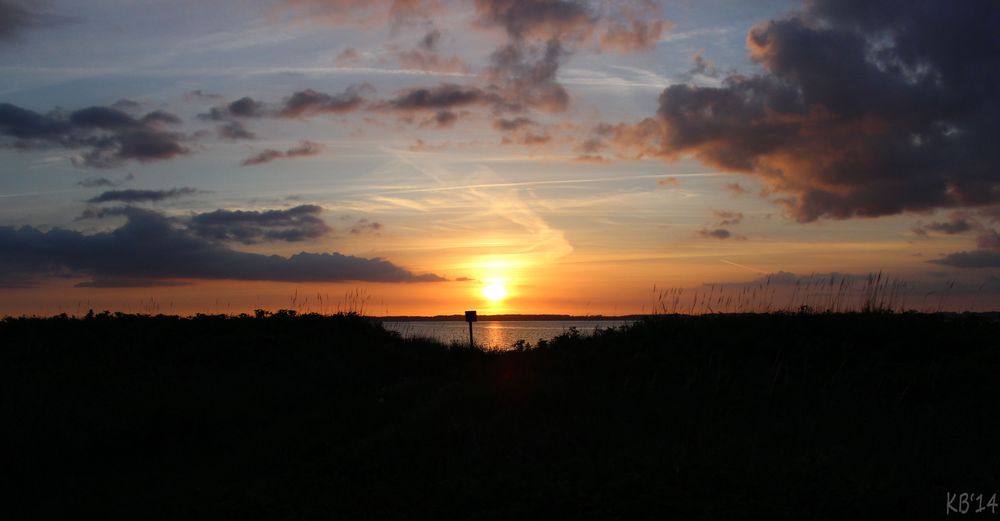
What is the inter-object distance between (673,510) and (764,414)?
5.39 m

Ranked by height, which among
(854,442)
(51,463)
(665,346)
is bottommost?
(51,463)

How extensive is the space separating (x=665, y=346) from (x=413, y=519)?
1091 centimetres

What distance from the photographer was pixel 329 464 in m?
10.4

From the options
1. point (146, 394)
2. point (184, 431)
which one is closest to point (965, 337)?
point (184, 431)

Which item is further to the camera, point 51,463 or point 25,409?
point 25,409

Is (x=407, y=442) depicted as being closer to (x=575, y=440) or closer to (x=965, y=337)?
(x=575, y=440)

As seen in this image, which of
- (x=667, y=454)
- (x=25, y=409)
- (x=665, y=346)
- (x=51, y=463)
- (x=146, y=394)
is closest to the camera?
(x=667, y=454)

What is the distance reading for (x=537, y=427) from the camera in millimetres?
11500

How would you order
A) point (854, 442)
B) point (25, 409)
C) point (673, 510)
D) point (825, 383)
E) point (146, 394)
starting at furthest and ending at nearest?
1. point (146, 394)
2. point (825, 383)
3. point (25, 409)
4. point (854, 442)
5. point (673, 510)

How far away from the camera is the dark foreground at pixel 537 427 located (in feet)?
27.8

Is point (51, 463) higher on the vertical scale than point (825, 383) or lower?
lower

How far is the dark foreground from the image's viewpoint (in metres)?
8.48

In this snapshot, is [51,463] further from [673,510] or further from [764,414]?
[764,414]

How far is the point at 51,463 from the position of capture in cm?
1218
